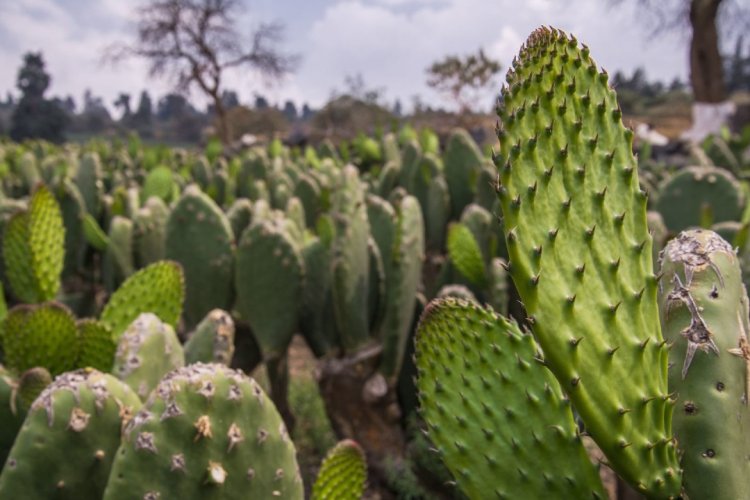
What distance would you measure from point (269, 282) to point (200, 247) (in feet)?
0.94

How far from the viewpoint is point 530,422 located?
0.85 m

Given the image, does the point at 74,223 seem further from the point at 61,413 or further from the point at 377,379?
the point at 61,413

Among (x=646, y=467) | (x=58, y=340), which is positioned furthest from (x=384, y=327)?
(x=646, y=467)

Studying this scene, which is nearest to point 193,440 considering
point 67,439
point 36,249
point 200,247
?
point 67,439

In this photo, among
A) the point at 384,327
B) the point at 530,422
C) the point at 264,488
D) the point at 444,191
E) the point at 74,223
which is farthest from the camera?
the point at 444,191

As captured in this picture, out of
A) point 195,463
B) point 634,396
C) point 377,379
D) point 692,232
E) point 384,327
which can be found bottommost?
point 377,379

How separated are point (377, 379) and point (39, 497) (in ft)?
4.26

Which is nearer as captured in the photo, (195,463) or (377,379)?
(195,463)

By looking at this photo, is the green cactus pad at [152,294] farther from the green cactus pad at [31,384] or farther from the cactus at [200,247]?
the cactus at [200,247]

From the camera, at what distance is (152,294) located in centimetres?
158

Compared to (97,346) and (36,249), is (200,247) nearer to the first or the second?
(36,249)

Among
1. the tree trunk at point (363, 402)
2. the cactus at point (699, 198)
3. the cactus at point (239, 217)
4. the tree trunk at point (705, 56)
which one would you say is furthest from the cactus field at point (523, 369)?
the tree trunk at point (705, 56)

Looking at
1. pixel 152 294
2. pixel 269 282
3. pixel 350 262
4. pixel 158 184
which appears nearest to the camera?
pixel 152 294

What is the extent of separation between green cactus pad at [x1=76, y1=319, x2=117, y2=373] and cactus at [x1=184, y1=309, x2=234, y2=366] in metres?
0.15
